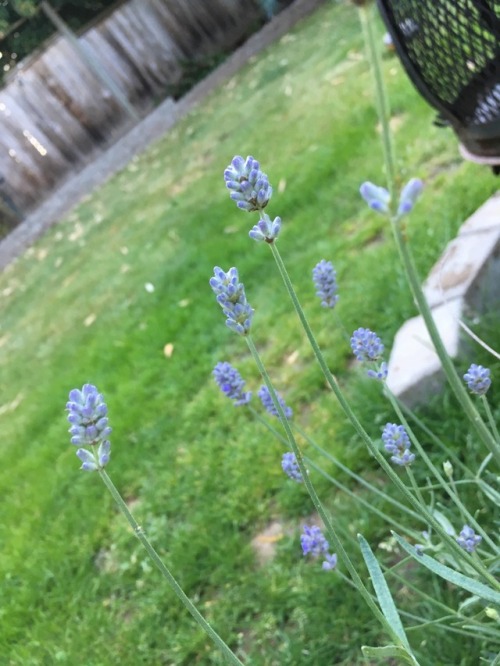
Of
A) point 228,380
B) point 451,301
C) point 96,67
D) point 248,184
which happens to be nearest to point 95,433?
point 248,184

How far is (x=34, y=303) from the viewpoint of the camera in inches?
282

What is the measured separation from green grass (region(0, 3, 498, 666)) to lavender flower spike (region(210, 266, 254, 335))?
1.02 meters

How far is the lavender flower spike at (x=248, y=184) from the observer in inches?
31.4

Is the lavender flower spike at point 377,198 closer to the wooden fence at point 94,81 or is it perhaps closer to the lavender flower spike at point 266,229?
the lavender flower spike at point 266,229

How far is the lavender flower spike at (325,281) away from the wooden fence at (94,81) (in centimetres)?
1011

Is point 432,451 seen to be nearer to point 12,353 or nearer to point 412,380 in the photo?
point 412,380

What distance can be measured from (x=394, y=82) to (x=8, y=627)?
3.76 meters

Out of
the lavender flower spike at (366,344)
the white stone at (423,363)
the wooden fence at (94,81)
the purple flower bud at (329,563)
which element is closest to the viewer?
the lavender flower spike at (366,344)

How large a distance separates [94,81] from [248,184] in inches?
431

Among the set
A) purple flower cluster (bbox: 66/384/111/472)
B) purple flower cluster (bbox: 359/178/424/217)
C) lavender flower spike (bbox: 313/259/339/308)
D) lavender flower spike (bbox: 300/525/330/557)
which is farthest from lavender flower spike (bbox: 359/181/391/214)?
lavender flower spike (bbox: 300/525/330/557)

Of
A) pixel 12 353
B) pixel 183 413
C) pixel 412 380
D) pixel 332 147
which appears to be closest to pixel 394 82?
pixel 332 147

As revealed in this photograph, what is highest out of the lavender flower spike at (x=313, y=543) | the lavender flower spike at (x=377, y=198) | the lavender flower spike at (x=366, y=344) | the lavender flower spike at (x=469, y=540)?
the lavender flower spike at (x=377, y=198)

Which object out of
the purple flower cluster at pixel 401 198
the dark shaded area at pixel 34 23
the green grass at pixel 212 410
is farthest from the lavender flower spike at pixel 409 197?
the dark shaded area at pixel 34 23

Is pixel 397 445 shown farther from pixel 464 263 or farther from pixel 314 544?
pixel 464 263
